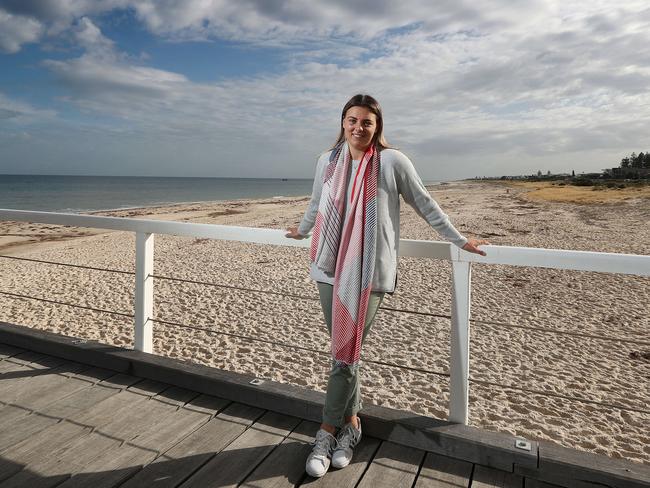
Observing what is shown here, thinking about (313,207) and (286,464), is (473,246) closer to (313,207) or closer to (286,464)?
(313,207)

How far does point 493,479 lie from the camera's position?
1.54 metres

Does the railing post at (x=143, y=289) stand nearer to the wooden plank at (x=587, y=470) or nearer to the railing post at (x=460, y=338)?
the railing post at (x=460, y=338)

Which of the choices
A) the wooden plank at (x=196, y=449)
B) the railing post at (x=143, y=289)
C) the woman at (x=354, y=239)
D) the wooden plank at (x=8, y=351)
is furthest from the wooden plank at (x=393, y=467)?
the wooden plank at (x=8, y=351)

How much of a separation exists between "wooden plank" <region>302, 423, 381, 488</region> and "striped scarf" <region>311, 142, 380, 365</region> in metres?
0.37

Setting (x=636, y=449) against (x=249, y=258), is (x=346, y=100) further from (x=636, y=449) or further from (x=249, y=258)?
(x=249, y=258)

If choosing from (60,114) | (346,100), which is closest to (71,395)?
(346,100)

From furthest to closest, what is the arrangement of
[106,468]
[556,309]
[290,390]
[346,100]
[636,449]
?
1. [556,309]
2. [636,449]
3. [290,390]
4. [346,100]
5. [106,468]

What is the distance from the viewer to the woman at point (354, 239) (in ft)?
5.12

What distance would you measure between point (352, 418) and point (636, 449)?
8.92 feet

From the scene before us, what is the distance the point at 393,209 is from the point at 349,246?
0.73 ft

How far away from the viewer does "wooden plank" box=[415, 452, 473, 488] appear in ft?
4.97

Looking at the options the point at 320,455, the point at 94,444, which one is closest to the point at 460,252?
the point at 320,455

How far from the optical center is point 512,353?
4891 mm

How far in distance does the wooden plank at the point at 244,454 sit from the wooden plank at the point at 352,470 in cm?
9
